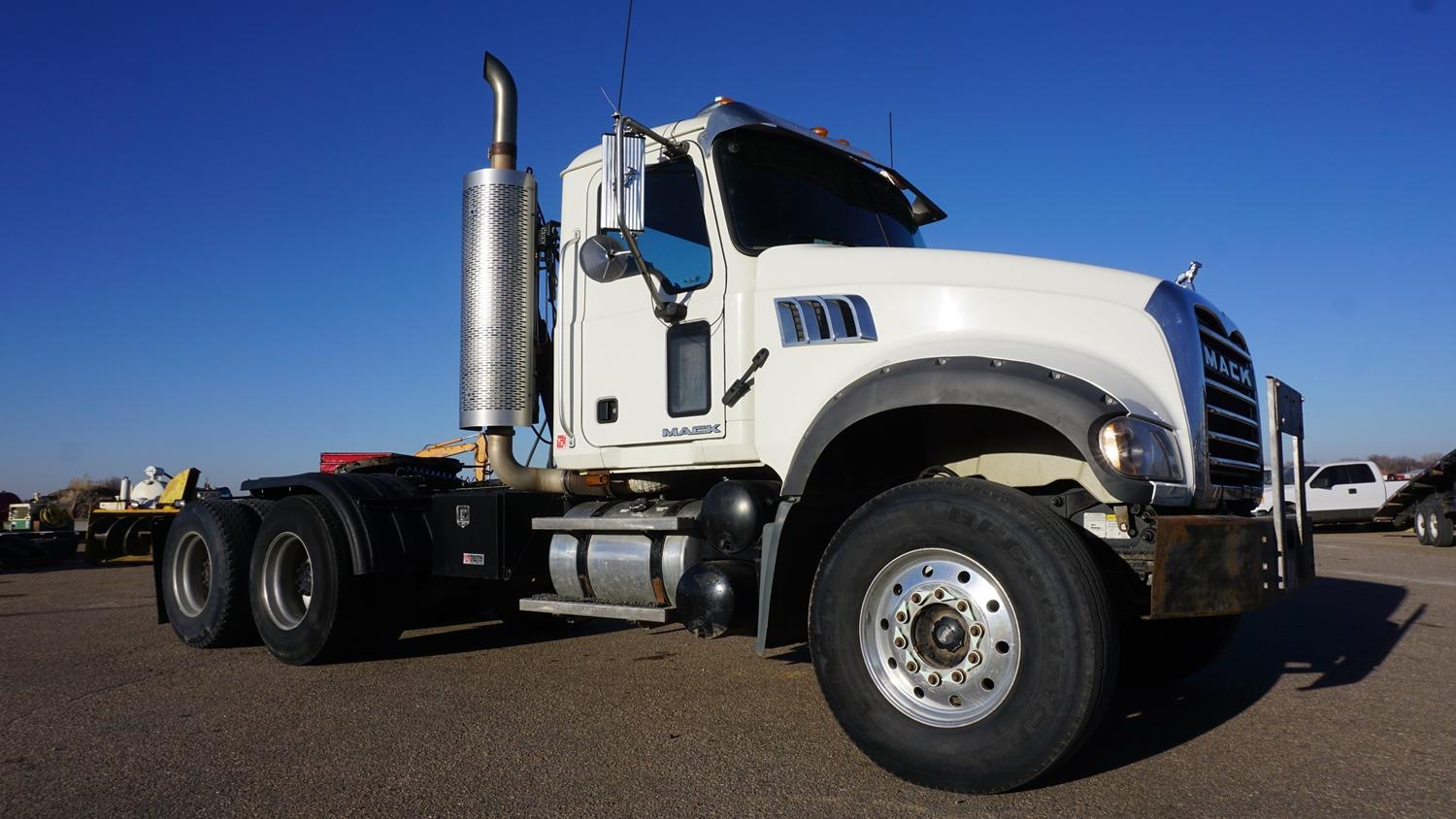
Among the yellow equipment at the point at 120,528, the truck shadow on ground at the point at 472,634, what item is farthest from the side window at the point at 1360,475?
the yellow equipment at the point at 120,528

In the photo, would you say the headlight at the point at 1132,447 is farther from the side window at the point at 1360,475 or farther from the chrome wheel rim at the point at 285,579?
the side window at the point at 1360,475

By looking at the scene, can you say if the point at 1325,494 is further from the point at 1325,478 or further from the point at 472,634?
the point at 472,634

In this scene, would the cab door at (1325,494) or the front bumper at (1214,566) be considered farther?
the cab door at (1325,494)

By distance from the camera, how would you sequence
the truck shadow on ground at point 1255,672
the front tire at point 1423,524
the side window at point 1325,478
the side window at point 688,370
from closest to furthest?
the truck shadow on ground at point 1255,672 → the side window at point 688,370 → the front tire at point 1423,524 → the side window at point 1325,478

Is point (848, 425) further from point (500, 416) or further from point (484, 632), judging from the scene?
point (484, 632)

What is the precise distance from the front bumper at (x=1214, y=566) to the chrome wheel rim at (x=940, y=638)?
0.55 m

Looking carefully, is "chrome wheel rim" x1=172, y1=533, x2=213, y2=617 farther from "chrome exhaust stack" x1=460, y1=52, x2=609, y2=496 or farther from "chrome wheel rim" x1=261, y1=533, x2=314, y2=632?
"chrome exhaust stack" x1=460, y1=52, x2=609, y2=496

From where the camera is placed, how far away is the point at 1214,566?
12.0ft

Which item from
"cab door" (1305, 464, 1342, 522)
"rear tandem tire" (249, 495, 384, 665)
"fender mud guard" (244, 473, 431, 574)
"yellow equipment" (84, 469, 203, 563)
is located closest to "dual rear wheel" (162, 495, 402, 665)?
"rear tandem tire" (249, 495, 384, 665)

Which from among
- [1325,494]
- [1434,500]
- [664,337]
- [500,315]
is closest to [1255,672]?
[664,337]

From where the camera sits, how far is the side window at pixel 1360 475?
22.4 m

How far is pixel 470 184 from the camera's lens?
21.1 feet

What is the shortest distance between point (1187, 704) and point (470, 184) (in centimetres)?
515

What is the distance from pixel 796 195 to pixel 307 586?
164 inches
